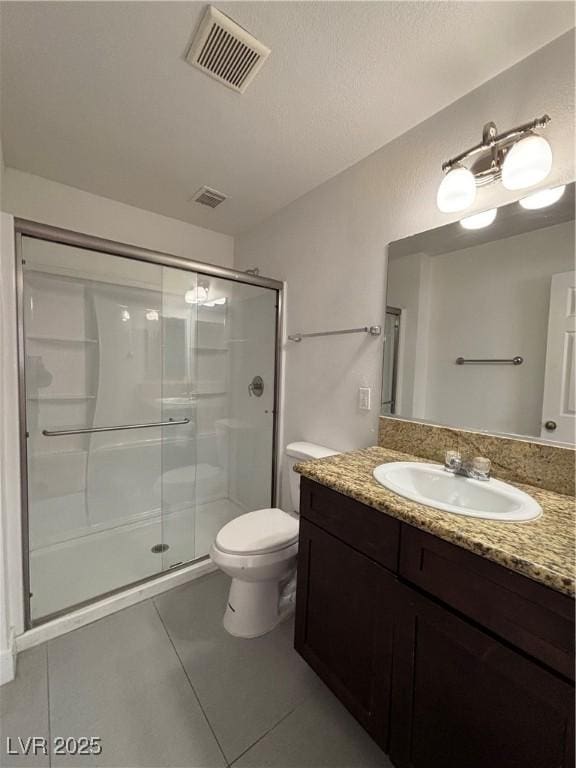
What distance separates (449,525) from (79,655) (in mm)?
1611

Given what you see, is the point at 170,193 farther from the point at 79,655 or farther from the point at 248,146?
the point at 79,655

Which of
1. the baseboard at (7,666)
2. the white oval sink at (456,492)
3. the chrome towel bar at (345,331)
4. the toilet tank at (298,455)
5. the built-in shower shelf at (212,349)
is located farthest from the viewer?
the built-in shower shelf at (212,349)

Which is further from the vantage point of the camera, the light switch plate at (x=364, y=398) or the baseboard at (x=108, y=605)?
the light switch plate at (x=364, y=398)

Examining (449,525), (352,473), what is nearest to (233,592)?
(352,473)

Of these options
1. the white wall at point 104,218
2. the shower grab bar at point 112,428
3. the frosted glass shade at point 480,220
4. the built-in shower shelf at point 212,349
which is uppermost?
the white wall at point 104,218

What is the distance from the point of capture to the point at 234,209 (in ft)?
7.11

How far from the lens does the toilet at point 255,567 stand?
4.54ft

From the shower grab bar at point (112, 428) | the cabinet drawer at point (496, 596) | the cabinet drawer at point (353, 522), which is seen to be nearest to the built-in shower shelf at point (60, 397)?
the shower grab bar at point (112, 428)

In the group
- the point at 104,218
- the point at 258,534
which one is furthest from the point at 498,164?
the point at 104,218

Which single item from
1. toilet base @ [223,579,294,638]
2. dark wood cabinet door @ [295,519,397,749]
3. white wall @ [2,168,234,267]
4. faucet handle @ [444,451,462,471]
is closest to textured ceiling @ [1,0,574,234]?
white wall @ [2,168,234,267]

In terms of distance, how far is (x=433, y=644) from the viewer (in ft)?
2.61

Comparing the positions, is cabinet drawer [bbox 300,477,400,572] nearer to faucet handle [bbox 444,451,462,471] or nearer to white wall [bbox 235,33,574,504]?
faucet handle [bbox 444,451,462,471]

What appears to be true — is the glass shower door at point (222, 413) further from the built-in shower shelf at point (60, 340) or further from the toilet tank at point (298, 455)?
the built-in shower shelf at point (60, 340)

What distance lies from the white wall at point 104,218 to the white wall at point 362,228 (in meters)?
0.43
